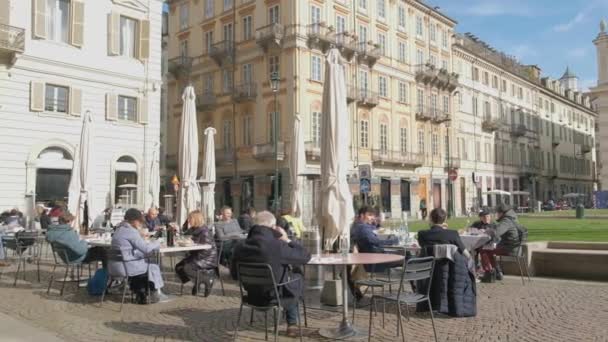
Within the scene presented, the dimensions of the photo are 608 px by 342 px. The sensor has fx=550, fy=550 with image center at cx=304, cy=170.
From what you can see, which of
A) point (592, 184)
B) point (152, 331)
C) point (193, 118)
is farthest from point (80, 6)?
point (592, 184)

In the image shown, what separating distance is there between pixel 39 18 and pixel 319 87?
17.8 metres

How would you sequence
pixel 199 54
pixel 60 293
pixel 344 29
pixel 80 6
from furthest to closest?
pixel 199 54
pixel 344 29
pixel 80 6
pixel 60 293

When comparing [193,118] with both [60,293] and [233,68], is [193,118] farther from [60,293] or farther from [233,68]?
[233,68]

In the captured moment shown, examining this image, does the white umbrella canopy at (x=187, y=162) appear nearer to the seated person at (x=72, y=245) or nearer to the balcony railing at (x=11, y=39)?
the seated person at (x=72, y=245)

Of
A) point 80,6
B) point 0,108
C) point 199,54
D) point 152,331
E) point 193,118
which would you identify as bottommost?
point 152,331

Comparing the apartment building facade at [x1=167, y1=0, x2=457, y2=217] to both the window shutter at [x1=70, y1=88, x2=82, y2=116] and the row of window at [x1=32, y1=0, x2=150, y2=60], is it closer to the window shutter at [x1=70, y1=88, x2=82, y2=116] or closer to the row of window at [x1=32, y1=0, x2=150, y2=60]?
the row of window at [x1=32, y1=0, x2=150, y2=60]

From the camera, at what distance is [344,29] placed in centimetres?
3766

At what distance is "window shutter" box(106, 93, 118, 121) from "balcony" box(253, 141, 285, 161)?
38.2ft

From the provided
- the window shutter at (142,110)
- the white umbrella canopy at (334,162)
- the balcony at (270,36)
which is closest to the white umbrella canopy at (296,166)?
the white umbrella canopy at (334,162)

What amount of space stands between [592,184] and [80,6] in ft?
270

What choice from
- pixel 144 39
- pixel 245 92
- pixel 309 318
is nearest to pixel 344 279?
pixel 309 318

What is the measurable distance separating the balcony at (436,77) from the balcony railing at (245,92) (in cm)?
1485

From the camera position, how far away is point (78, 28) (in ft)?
76.1

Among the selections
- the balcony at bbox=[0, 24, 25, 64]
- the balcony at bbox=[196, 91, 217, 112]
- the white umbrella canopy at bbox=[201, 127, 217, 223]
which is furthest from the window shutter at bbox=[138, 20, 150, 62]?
the balcony at bbox=[196, 91, 217, 112]
